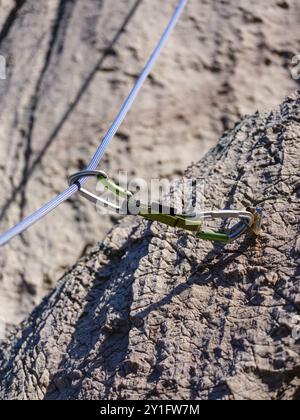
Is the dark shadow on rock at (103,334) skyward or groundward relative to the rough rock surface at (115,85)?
groundward

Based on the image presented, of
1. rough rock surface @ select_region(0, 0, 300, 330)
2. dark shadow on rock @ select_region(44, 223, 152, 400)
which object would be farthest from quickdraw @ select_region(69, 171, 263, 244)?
rough rock surface @ select_region(0, 0, 300, 330)

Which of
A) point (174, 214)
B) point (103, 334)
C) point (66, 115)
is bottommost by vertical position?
point (103, 334)

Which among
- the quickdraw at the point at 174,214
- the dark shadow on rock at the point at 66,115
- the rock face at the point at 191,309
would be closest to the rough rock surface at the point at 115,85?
the dark shadow on rock at the point at 66,115

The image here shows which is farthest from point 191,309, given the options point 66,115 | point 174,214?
point 66,115

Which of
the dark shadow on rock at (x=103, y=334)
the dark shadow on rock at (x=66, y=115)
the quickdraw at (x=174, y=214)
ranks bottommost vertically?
the dark shadow on rock at (x=103, y=334)

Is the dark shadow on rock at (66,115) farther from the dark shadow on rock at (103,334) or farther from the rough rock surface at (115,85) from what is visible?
the dark shadow on rock at (103,334)

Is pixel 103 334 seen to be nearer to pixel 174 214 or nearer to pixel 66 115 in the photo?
pixel 174 214
